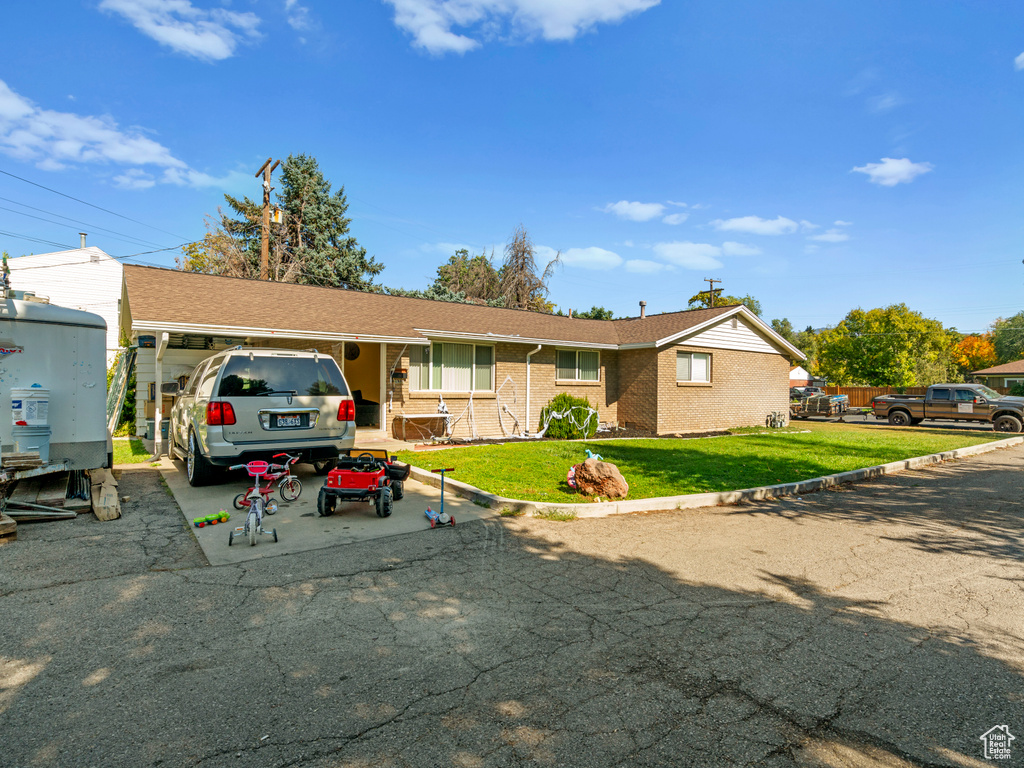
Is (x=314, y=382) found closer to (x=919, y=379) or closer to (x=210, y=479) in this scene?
(x=210, y=479)

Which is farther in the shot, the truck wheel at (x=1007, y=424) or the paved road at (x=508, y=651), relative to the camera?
the truck wheel at (x=1007, y=424)

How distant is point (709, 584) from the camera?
187 inches

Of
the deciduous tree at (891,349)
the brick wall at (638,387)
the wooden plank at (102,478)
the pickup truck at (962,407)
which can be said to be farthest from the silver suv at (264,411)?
the deciduous tree at (891,349)

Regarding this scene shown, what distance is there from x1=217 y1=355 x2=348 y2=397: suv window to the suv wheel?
3.21 ft

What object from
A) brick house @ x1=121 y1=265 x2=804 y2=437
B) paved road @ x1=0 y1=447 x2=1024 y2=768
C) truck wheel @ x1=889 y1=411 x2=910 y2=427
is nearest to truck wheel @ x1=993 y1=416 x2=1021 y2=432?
truck wheel @ x1=889 y1=411 x2=910 y2=427

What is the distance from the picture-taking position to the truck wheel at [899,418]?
79.4 ft

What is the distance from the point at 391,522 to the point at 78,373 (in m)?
4.63

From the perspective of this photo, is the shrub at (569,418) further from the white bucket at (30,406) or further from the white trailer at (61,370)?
the white bucket at (30,406)

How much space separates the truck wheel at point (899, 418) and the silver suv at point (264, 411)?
82.9 ft

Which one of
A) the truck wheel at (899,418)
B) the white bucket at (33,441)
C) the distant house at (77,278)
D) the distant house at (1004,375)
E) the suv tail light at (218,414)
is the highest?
the distant house at (77,278)

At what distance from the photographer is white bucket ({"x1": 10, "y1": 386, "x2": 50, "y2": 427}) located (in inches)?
259

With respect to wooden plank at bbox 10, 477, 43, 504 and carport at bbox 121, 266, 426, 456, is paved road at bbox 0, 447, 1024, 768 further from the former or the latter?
carport at bbox 121, 266, 426, 456

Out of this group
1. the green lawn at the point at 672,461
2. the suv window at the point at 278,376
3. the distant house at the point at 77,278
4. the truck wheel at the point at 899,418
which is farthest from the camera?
the distant house at the point at 77,278

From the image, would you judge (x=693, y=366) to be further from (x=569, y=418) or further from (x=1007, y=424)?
(x=1007, y=424)
